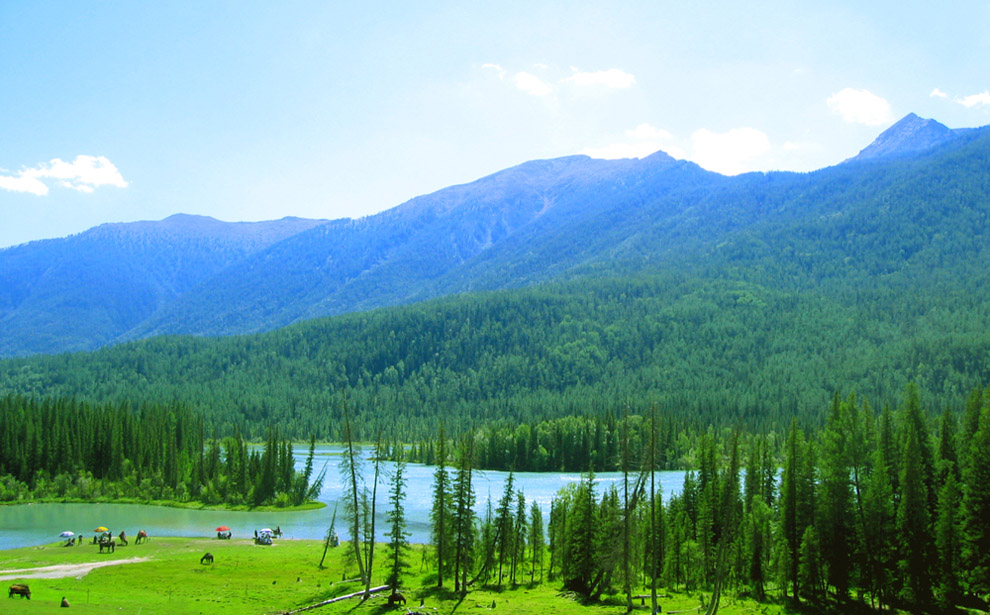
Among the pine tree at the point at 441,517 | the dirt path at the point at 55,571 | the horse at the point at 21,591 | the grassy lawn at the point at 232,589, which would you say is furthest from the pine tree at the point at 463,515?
the horse at the point at 21,591

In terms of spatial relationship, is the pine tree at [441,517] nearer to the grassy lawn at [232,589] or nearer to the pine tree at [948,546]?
the grassy lawn at [232,589]

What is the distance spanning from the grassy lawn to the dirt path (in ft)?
2.90

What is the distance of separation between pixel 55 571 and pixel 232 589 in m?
15.6

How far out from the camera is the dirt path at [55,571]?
60844 mm

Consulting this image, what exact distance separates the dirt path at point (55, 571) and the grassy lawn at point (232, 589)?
0.89 meters

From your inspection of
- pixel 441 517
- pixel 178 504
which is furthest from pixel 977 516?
pixel 178 504

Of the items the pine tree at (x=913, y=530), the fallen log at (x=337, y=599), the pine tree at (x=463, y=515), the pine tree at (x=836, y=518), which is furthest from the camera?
the pine tree at (x=463, y=515)

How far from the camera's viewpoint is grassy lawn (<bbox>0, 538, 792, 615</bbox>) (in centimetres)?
5353

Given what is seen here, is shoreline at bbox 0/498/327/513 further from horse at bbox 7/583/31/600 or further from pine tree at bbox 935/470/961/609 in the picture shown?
pine tree at bbox 935/470/961/609

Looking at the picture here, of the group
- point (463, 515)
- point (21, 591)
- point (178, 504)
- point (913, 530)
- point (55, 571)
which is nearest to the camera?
point (21, 591)

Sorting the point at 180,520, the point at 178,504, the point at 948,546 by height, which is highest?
the point at 948,546

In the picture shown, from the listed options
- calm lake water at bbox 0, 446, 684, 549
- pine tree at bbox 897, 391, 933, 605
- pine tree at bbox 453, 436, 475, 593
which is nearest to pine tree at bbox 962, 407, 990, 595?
pine tree at bbox 897, 391, 933, 605

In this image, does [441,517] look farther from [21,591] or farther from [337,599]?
[21,591]

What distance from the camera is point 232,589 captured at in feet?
201
